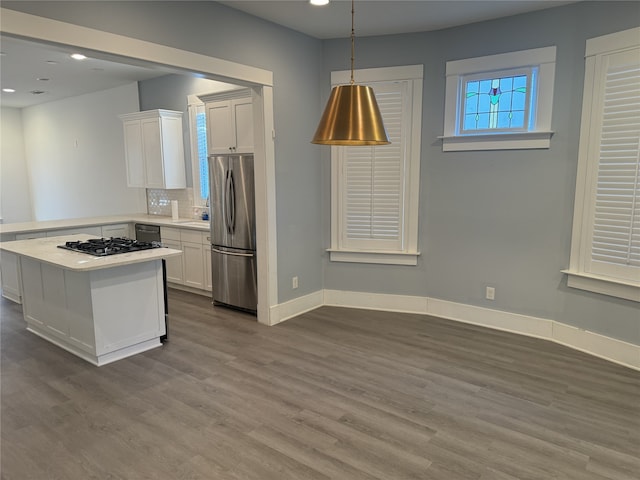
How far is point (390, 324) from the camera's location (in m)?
4.41

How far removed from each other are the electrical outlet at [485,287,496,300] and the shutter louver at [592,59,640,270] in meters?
1.01

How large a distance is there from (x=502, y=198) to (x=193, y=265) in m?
3.71

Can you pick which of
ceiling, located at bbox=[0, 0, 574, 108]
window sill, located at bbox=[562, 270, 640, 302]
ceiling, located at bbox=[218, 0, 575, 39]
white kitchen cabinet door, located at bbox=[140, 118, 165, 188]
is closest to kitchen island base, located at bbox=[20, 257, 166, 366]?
ceiling, located at bbox=[0, 0, 574, 108]

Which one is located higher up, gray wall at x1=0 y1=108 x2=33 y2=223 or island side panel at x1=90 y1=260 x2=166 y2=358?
gray wall at x1=0 y1=108 x2=33 y2=223

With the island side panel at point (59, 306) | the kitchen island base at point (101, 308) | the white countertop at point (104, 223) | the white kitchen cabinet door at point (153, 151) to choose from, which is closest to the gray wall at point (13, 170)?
the white countertop at point (104, 223)

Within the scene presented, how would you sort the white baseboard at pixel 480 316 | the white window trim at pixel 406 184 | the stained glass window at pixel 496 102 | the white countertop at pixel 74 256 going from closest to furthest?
the white countertop at pixel 74 256, the white baseboard at pixel 480 316, the stained glass window at pixel 496 102, the white window trim at pixel 406 184

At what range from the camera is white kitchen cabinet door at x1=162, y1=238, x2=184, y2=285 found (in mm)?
5645

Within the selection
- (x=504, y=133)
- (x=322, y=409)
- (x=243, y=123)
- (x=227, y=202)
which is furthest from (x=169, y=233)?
(x=504, y=133)

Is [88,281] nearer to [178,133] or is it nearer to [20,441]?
[20,441]

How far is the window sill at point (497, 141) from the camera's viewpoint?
151 inches

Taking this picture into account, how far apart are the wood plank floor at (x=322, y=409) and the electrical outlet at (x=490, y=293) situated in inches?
15.4

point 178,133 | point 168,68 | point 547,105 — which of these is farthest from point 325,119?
point 178,133

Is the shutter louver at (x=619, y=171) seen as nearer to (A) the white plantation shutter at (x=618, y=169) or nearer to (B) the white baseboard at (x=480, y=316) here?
(A) the white plantation shutter at (x=618, y=169)

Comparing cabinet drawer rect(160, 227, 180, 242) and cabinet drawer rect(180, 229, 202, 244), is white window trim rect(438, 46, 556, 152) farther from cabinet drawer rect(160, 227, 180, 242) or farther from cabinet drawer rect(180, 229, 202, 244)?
cabinet drawer rect(160, 227, 180, 242)
